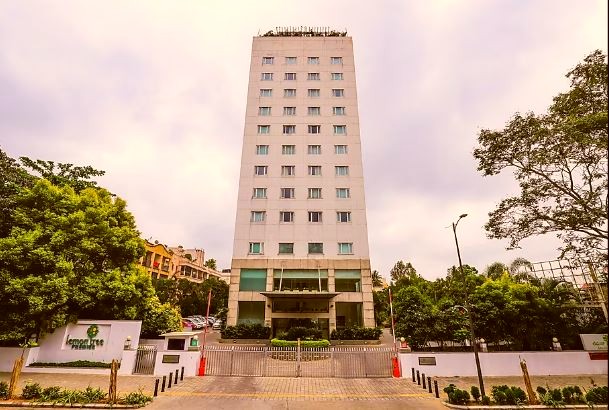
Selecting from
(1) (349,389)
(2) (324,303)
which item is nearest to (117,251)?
(1) (349,389)

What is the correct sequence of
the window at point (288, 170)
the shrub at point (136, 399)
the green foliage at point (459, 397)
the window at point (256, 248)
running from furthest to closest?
the window at point (288, 170) < the window at point (256, 248) < the green foliage at point (459, 397) < the shrub at point (136, 399)

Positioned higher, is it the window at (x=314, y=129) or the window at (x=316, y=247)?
the window at (x=314, y=129)

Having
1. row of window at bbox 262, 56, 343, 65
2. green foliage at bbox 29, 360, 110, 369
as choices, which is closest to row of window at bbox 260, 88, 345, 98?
row of window at bbox 262, 56, 343, 65

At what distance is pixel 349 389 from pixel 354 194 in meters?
26.1

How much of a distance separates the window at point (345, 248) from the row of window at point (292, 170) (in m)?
9.22

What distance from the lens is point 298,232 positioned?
124 ft

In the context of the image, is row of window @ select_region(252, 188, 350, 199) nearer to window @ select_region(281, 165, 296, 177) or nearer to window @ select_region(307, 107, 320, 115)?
window @ select_region(281, 165, 296, 177)

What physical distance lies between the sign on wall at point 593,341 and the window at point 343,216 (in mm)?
23202

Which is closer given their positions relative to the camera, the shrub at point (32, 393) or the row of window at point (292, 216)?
the shrub at point (32, 393)

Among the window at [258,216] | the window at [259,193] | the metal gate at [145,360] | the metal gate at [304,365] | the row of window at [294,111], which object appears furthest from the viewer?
the row of window at [294,111]

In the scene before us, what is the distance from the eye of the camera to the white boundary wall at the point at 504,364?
1881cm

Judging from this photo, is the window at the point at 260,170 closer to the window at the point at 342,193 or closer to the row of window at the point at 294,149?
the row of window at the point at 294,149

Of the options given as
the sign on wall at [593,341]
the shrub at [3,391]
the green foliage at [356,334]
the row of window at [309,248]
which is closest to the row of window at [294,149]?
the row of window at [309,248]

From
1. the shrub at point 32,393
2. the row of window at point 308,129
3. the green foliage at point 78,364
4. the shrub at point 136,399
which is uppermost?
the row of window at point 308,129
